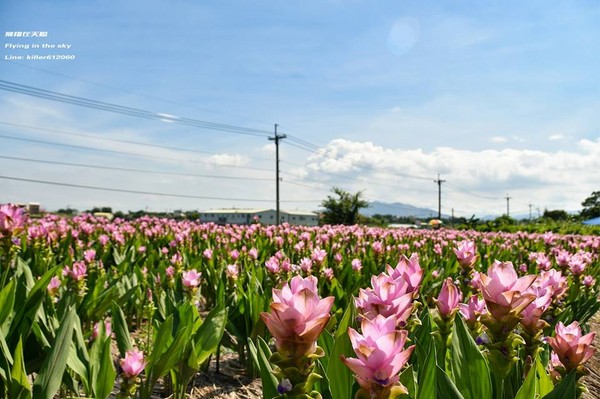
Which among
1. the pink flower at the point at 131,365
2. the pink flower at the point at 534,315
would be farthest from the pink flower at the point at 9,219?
the pink flower at the point at 534,315

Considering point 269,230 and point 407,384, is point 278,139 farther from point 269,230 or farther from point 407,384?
point 407,384

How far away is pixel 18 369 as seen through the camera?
77.7 inches

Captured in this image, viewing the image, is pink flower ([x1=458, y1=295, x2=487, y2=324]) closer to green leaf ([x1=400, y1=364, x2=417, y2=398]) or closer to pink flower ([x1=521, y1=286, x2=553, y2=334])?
pink flower ([x1=521, y1=286, x2=553, y2=334])

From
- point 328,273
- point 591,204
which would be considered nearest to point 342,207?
point 328,273

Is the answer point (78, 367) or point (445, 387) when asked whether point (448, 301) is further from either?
point (78, 367)

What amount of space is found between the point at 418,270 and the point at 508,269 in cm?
32

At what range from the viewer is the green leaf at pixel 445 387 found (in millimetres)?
1456

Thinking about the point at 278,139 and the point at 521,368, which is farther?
the point at 278,139

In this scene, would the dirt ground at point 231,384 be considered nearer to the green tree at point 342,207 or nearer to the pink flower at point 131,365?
the pink flower at point 131,365

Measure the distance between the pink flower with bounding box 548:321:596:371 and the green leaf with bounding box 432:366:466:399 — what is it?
1.45 feet

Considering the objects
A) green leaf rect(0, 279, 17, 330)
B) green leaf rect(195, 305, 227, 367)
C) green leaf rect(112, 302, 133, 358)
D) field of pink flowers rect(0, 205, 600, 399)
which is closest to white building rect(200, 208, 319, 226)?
field of pink flowers rect(0, 205, 600, 399)

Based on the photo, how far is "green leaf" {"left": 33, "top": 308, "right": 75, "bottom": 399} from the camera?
2.01 metres

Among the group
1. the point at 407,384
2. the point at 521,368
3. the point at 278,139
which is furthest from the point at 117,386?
the point at 278,139

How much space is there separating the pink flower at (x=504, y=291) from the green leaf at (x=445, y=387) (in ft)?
0.88
